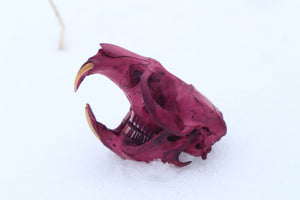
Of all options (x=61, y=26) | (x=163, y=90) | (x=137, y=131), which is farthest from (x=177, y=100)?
(x=61, y=26)

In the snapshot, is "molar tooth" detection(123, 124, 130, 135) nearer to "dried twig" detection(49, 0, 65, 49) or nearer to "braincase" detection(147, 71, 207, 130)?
"braincase" detection(147, 71, 207, 130)

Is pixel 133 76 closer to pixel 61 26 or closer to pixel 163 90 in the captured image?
pixel 163 90

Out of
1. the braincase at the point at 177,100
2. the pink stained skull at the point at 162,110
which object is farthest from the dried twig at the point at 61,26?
the braincase at the point at 177,100

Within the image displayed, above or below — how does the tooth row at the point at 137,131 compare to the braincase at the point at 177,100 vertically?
below

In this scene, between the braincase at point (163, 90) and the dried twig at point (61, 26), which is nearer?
the braincase at point (163, 90)

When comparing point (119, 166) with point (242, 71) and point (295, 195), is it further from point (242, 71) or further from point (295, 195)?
point (242, 71)

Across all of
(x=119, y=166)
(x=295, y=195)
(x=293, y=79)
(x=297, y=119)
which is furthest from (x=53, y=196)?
(x=293, y=79)

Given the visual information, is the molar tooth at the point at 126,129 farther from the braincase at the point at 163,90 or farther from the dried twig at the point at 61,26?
the dried twig at the point at 61,26

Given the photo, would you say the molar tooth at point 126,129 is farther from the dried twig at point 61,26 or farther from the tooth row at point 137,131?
the dried twig at point 61,26

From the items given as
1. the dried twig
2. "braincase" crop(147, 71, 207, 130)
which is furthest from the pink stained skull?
the dried twig
